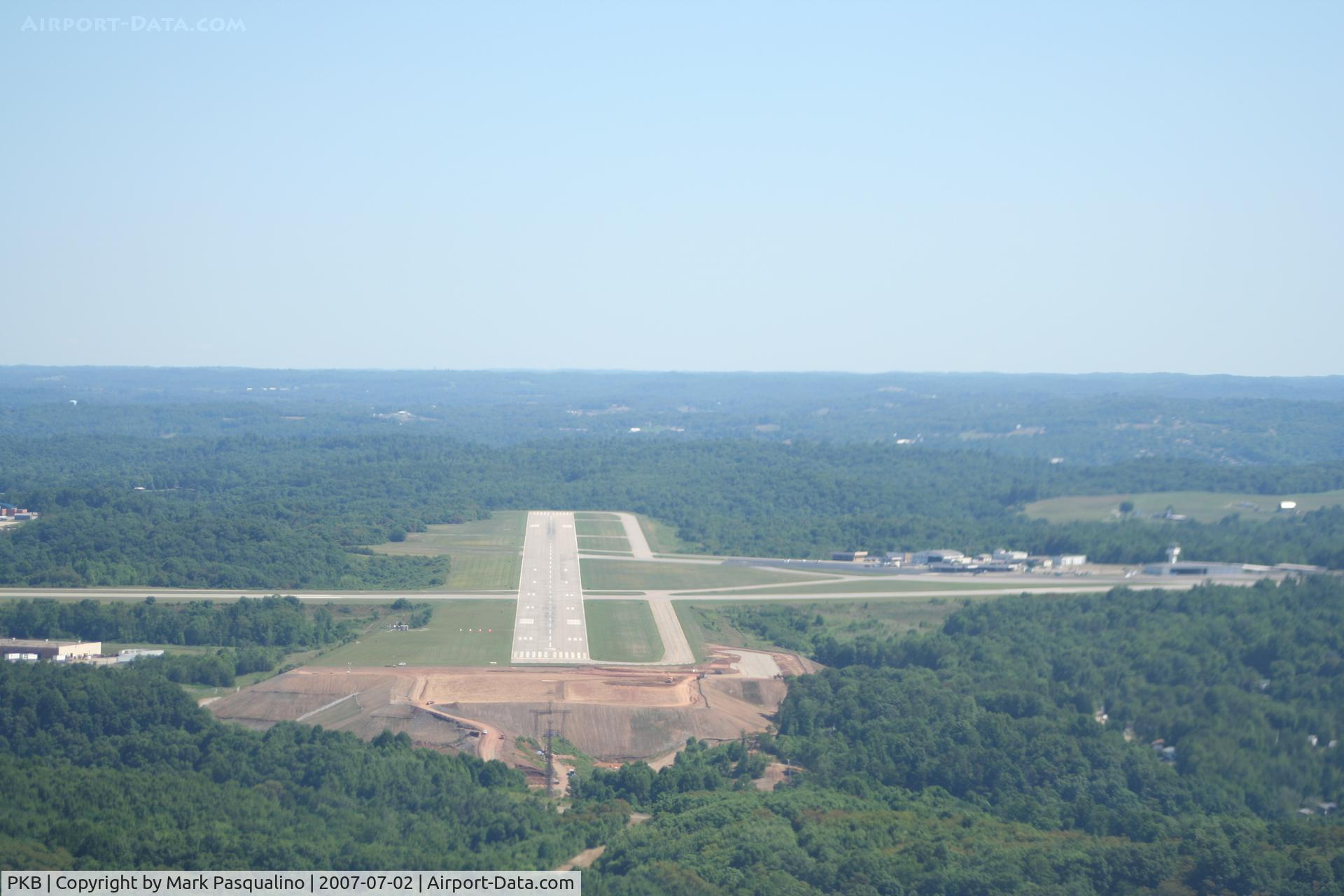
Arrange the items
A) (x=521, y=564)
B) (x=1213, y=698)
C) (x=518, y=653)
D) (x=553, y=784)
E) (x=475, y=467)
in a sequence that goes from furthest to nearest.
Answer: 1. (x=475, y=467)
2. (x=521, y=564)
3. (x=518, y=653)
4. (x=1213, y=698)
5. (x=553, y=784)

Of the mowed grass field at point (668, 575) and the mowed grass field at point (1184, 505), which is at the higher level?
the mowed grass field at point (1184, 505)

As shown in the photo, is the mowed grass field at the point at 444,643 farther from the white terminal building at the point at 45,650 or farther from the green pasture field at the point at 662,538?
the green pasture field at the point at 662,538

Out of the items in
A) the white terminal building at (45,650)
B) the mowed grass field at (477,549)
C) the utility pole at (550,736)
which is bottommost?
the utility pole at (550,736)

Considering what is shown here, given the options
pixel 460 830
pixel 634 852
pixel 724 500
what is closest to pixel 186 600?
pixel 460 830

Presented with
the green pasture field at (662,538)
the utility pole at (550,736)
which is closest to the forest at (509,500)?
the green pasture field at (662,538)

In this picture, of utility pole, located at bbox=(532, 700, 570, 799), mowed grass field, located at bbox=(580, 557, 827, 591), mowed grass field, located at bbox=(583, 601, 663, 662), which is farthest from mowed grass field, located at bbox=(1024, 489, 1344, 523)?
utility pole, located at bbox=(532, 700, 570, 799)

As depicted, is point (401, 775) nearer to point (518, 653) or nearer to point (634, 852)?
point (634, 852)

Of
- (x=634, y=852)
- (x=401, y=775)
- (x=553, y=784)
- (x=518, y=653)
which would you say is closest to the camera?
(x=634, y=852)
